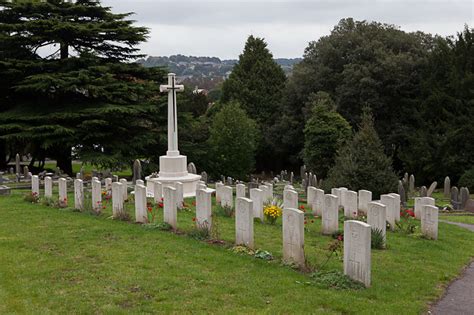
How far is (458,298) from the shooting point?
323 inches

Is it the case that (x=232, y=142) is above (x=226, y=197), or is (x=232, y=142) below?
above

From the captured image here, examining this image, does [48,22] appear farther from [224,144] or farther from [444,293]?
[444,293]

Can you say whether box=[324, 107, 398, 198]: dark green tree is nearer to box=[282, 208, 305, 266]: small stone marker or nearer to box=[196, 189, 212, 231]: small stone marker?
box=[196, 189, 212, 231]: small stone marker

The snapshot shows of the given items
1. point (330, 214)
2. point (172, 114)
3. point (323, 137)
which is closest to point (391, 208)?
point (330, 214)

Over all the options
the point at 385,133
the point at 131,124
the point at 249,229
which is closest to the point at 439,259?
the point at 249,229

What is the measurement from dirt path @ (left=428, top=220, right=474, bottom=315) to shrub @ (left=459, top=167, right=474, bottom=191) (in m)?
24.4

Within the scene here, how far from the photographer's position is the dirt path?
760 cm

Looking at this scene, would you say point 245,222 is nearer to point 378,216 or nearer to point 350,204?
point 378,216

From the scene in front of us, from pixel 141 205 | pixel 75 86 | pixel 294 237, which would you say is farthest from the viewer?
pixel 75 86

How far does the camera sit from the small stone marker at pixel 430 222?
42.2 feet

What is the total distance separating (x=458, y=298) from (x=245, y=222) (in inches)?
162

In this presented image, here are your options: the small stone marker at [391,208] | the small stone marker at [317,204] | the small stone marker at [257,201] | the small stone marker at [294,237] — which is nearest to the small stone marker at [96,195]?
the small stone marker at [257,201]

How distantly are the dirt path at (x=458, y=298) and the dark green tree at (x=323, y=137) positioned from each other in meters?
23.3

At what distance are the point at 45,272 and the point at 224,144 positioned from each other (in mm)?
29897
